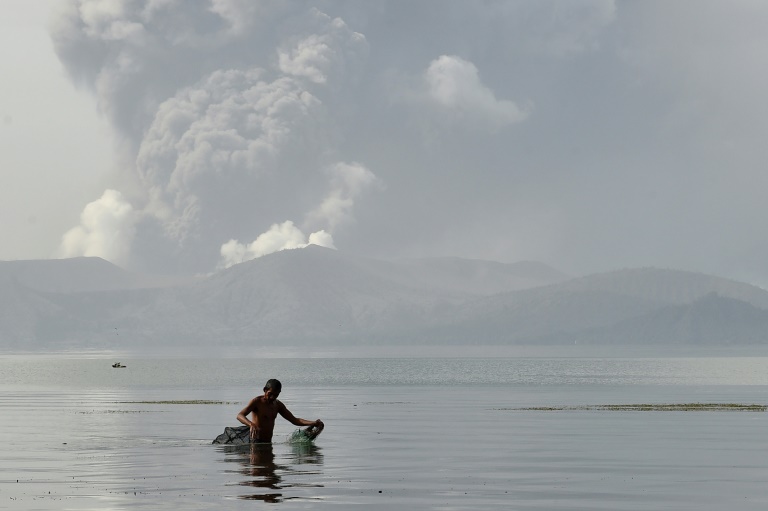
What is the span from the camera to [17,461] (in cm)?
3878

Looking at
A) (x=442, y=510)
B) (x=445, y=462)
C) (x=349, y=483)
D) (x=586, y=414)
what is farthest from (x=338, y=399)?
(x=442, y=510)

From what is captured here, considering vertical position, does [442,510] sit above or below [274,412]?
below

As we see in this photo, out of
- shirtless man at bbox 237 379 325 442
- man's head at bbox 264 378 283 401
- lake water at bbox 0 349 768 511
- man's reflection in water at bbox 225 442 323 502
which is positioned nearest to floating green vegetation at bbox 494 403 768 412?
lake water at bbox 0 349 768 511

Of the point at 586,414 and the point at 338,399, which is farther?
the point at 338,399

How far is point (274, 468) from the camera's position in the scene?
36.0 m

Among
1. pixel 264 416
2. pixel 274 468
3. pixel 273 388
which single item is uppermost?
pixel 273 388

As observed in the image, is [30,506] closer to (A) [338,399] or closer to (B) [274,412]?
(B) [274,412]

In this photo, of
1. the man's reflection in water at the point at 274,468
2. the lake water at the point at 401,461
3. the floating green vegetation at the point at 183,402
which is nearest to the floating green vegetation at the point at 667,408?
the lake water at the point at 401,461

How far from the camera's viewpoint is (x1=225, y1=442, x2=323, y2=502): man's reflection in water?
100ft

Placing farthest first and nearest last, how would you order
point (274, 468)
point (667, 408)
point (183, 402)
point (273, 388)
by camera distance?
point (183, 402) → point (667, 408) → point (273, 388) → point (274, 468)

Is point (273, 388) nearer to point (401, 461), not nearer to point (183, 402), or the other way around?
point (401, 461)

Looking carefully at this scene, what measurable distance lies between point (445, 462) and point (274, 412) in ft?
21.7

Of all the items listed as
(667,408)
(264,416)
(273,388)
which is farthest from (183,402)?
(273,388)

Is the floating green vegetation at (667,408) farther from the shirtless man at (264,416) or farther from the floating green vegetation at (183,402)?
the shirtless man at (264,416)
